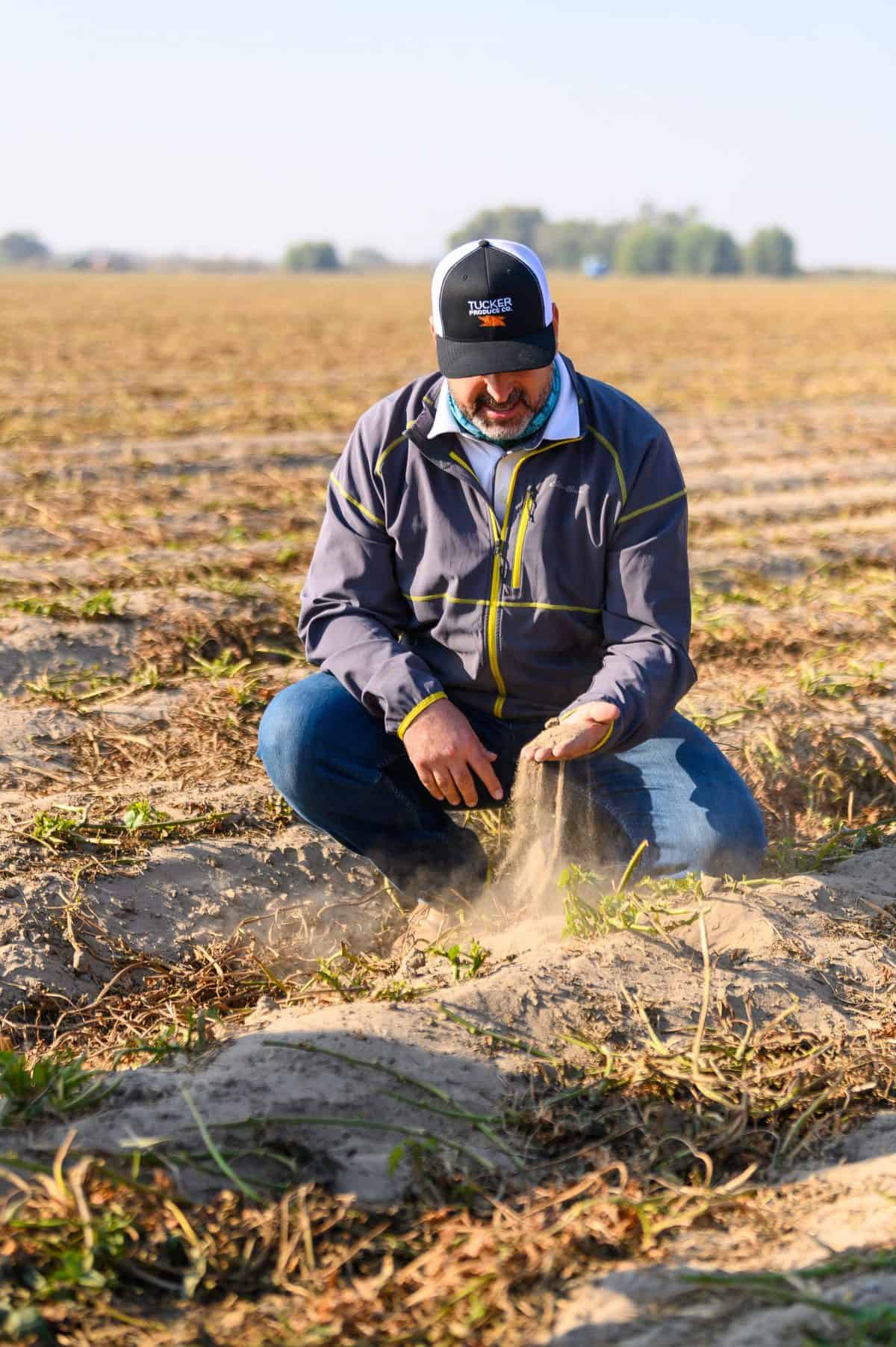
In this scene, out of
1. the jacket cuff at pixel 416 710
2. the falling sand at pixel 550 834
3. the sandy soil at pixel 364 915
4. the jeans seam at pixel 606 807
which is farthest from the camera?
the jeans seam at pixel 606 807

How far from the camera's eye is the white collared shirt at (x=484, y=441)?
3.05 m

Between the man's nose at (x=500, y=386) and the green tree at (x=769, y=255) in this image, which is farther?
the green tree at (x=769, y=255)

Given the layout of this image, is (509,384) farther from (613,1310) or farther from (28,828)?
(613,1310)

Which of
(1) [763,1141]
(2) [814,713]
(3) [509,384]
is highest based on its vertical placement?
(3) [509,384]

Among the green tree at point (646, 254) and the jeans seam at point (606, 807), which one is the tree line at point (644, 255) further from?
the jeans seam at point (606, 807)

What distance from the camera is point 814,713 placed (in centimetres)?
427

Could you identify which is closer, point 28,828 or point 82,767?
point 28,828

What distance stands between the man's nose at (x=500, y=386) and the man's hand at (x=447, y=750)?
69 cm

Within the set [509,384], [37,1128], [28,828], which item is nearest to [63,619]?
[28,828]

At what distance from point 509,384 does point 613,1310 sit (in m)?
1.90

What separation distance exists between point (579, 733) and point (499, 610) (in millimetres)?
390

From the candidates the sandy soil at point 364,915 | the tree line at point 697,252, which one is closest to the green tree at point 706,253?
the tree line at point 697,252

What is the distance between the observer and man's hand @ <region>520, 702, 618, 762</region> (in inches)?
114

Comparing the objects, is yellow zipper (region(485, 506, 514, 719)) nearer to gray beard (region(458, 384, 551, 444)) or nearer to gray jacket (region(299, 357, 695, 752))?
gray jacket (region(299, 357, 695, 752))
